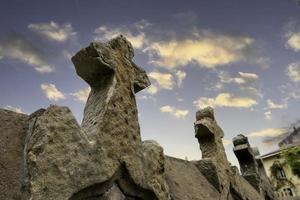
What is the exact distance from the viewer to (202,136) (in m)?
5.00

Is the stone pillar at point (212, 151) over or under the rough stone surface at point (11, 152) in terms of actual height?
over

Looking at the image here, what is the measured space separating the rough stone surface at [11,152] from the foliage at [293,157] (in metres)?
35.0

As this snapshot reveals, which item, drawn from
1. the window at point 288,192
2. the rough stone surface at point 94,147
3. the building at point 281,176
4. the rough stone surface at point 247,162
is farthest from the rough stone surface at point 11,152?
the window at point 288,192

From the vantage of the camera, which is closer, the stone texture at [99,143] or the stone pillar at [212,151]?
the stone texture at [99,143]

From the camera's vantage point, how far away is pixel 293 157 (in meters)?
33.4

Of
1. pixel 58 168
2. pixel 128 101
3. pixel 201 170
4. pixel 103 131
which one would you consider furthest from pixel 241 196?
pixel 58 168

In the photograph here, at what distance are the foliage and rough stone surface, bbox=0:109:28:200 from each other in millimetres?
35028

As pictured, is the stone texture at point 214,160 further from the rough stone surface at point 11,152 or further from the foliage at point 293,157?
the foliage at point 293,157

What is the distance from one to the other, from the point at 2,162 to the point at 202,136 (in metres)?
3.61

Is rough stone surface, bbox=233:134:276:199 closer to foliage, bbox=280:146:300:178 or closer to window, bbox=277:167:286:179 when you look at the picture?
foliage, bbox=280:146:300:178

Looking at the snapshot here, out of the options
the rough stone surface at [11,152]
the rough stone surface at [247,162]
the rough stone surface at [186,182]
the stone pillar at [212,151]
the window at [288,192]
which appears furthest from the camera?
the window at [288,192]

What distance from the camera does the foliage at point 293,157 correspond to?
108ft

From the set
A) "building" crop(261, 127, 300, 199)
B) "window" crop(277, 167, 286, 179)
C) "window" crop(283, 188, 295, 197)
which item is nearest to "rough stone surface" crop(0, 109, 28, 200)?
"building" crop(261, 127, 300, 199)

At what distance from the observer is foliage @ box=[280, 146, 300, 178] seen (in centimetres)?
3281
